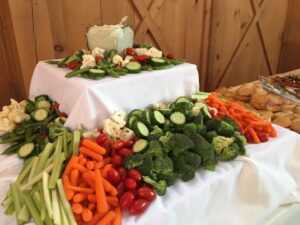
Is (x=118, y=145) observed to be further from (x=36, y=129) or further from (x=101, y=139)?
(x=36, y=129)

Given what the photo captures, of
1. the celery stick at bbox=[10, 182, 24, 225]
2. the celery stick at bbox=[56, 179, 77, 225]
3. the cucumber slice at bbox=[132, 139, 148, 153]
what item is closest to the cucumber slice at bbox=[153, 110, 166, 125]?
the cucumber slice at bbox=[132, 139, 148, 153]

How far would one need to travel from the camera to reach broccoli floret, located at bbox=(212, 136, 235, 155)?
106 cm

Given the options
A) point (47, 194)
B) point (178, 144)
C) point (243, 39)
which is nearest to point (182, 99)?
point (178, 144)

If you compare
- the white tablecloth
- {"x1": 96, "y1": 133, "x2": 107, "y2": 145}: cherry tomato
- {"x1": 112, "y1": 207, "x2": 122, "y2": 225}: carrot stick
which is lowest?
{"x1": 112, "y1": 207, "x2": 122, "y2": 225}: carrot stick

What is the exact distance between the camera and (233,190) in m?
1.06

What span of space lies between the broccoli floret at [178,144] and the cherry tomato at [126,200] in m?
0.23

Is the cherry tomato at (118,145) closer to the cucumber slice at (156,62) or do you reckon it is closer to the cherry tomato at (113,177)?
the cherry tomato at (113,177)

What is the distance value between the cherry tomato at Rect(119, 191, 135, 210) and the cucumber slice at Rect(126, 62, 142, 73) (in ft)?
1.97

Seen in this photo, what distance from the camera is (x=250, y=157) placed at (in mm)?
1093

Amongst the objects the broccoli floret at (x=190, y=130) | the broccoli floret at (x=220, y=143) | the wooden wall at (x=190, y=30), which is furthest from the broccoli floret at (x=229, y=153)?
the wooden wall at (x=190, y=30)

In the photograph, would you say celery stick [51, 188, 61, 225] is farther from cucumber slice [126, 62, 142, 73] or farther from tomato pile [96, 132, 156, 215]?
cucumber slice [126, 62, 142, 73]

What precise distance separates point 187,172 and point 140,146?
20cm

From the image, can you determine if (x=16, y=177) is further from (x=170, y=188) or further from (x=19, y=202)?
(x=170, y=188)

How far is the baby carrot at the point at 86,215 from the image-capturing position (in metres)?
0.83
